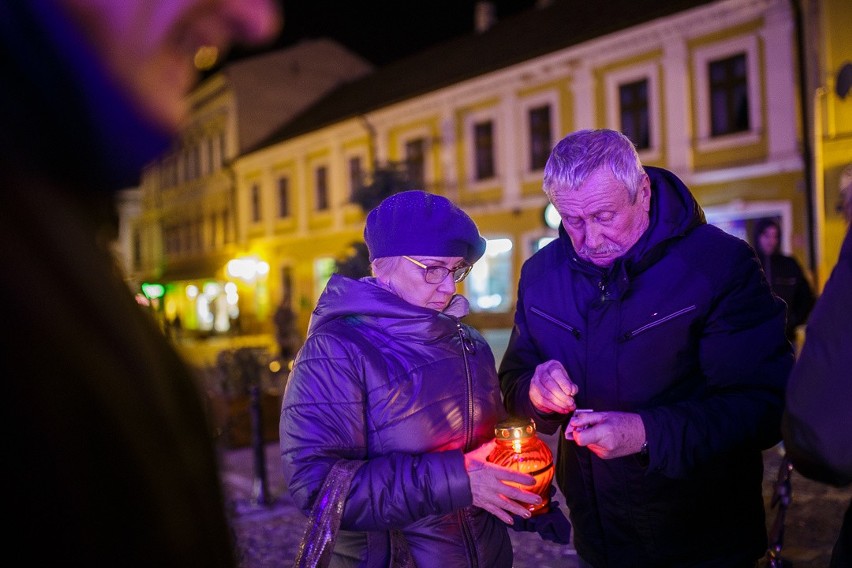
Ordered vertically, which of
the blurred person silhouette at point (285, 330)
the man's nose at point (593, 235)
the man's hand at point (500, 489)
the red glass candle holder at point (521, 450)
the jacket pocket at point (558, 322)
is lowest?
the blurred person silhouette at point (285, 330)

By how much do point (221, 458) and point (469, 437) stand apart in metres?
1.28

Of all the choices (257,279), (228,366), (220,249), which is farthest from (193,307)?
(228,366)

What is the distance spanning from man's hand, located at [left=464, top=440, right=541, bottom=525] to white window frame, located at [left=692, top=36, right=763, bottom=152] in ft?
50.3

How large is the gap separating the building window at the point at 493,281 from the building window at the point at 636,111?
178 inches

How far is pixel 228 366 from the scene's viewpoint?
9.41 metres

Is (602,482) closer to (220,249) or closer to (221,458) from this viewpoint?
(221,458)

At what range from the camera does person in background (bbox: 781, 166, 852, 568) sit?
1.24 meters

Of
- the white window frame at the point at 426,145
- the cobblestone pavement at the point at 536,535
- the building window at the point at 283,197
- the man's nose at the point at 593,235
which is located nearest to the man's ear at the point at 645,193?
the man's nose at the point at 593,235

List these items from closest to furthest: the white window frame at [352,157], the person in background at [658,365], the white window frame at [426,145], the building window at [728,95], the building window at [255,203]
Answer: the person in background at [658,365] < the building window at [728,95] < the white window frame at [426,145] < the white window frame at [352,157] < the building window at [255,203]

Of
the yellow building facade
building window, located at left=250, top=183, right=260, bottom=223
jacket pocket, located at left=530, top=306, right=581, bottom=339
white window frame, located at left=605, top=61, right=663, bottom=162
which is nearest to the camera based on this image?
jacket pocket, located at left=530, top=306, right=581, bottom=339

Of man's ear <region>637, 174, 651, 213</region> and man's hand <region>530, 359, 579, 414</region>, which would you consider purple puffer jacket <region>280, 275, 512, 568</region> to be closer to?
man's hand <region>530, 359, 579, 414</region>

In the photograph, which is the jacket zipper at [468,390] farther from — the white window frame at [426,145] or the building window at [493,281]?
the white window frame at [426,145]

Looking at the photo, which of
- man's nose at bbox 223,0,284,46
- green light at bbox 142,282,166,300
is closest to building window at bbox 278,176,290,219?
green light at bbox 142,282,166,300

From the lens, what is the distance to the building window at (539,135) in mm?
18656
